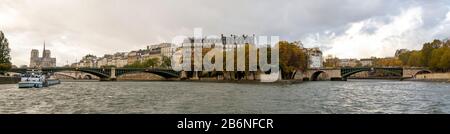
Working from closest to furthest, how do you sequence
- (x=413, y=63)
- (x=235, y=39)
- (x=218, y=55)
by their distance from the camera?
(x=218, y=55) → (x=413, y=63) → (x=235, y=39)

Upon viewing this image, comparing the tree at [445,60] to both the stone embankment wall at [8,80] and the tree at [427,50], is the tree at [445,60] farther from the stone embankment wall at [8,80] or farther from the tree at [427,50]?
the stone embankment wall at [8,80]

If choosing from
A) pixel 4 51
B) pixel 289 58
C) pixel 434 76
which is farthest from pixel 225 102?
pixel 434 76

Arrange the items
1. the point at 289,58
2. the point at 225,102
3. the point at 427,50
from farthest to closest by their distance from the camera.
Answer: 1. the point at 427,50
2. the point at 289,58
3. the point at 225,102

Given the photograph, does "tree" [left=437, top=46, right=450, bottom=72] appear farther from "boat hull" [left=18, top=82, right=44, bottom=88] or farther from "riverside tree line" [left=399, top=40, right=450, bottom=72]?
"boat hull" [left=18, top=82, right=44, bottom=88]

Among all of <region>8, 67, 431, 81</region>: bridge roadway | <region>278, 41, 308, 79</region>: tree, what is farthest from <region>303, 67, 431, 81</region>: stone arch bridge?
<region>278, 41, 308, 79</region>: tree

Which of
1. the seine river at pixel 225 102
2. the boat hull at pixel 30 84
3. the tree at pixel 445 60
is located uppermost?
the tree at pixel 445 60

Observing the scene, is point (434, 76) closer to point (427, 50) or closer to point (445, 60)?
point (445, 60)

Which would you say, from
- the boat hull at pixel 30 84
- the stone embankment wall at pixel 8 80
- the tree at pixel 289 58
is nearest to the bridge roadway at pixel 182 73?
the tree at pixel 289 58

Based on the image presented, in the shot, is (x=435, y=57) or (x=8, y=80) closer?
(x=8, y=80)
